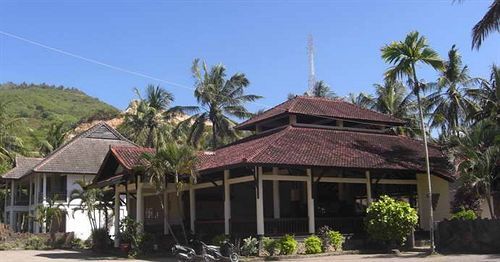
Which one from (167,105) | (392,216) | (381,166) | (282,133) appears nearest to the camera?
(392,216)

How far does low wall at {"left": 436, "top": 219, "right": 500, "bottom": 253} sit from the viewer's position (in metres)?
21.4

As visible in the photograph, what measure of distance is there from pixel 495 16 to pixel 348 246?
37.7 feet

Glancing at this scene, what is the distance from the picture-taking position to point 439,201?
93.0 ft

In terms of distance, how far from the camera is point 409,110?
47219 mm

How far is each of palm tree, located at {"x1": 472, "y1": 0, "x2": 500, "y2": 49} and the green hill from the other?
5599 centimetres

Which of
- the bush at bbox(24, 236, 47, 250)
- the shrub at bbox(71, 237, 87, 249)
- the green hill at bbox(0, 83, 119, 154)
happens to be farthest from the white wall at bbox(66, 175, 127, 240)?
the green hill at bbox(0, 83, 119, 154)

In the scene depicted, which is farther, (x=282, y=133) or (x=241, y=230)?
(x=282, y=133)

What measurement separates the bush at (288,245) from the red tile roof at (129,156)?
22.1ft

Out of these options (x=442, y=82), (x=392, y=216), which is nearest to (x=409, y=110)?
(x=442, y=82)

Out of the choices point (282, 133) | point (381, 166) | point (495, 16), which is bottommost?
point (381, 166)

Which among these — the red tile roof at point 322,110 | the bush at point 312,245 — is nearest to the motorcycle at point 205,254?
the bush at point 312,245

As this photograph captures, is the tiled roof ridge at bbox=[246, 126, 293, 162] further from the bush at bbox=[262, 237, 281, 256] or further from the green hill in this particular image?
the green hill

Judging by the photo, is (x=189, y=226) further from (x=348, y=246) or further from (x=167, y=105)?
(x=167, y=105)

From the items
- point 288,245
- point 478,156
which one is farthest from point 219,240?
point 478,156
